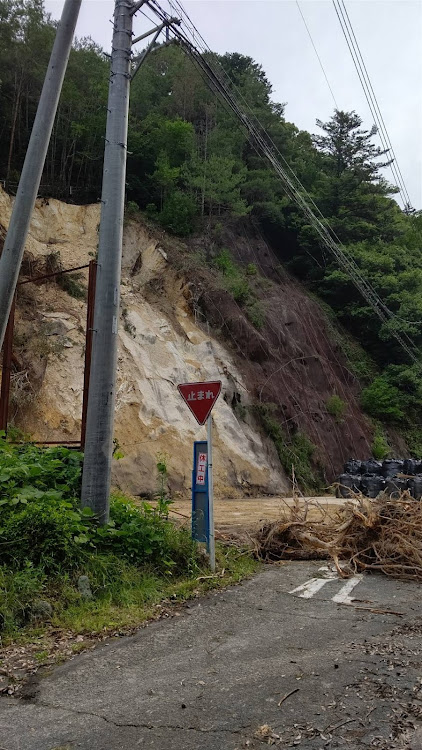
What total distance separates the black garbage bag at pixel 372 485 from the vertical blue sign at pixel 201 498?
40.1 feet

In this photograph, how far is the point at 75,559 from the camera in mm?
6402

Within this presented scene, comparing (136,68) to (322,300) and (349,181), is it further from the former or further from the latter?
(349,181)

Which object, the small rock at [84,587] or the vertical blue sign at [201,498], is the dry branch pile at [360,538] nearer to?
the vertical blue sign at [201,498]

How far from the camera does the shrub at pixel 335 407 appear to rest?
27.2 meters

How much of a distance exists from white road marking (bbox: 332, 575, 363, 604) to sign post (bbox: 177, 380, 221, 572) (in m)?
1.58

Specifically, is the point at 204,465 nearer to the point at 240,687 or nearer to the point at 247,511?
the point at 240,687

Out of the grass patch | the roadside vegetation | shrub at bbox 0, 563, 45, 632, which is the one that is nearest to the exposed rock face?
the roadside vegetation

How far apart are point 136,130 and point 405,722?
30100mm

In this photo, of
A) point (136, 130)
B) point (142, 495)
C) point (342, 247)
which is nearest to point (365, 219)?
point (342, 247)

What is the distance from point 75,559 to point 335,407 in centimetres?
2208

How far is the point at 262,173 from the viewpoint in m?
34.2

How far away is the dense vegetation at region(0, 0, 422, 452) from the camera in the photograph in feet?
86.6

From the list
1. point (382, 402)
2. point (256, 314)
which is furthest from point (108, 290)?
point (382, 402)

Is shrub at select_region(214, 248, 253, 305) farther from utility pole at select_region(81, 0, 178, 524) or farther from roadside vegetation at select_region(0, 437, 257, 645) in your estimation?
roadside vegetation at select_region(0, 437, 257, 645)
